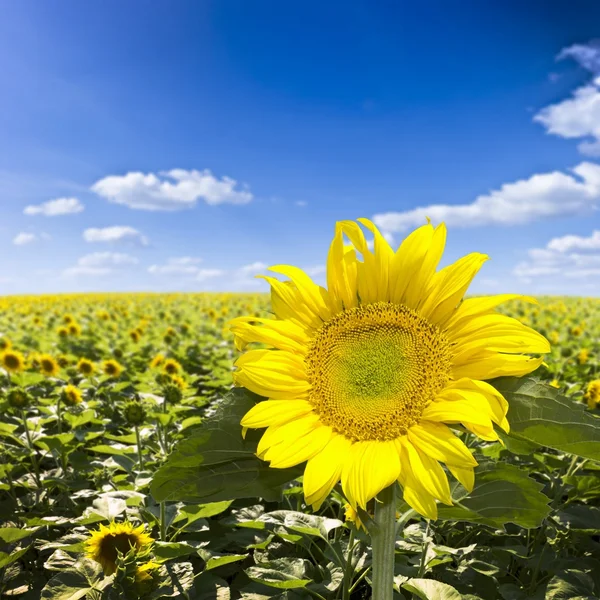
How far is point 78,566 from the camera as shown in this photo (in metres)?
1.97

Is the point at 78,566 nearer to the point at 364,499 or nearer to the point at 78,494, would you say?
the point at 78,494

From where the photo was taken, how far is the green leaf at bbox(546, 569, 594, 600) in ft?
6.39

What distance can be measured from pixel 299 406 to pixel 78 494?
80.2 inches

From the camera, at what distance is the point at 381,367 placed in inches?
52.1

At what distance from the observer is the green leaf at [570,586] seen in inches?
76.6

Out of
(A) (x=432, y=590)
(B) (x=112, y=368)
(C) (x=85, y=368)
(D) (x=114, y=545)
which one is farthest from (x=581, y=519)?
A: (C) (x=85, y=368)

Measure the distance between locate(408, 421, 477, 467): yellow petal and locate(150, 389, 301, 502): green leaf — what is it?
31cm

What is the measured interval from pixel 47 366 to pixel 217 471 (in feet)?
15.8

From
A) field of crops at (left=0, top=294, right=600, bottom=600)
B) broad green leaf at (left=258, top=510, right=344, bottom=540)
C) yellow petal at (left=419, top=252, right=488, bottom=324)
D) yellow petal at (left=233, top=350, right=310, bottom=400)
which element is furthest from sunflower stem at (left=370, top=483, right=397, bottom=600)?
broad green leaf at (left=258, top=510, right=344, bottom=540)

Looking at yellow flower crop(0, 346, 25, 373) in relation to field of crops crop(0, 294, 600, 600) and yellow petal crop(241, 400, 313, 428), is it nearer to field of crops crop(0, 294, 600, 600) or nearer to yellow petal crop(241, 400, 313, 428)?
field of crops crop(0, 294, 600, 600)

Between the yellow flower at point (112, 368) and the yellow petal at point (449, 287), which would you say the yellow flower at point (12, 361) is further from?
the yellow petal at point (449, 287)

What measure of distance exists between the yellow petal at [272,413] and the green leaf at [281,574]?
83cm

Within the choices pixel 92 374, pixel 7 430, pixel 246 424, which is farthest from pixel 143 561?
pixel 92 374

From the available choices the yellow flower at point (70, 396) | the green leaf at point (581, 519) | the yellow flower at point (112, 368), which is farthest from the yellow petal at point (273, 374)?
the yellow flower at point (112, 368)
